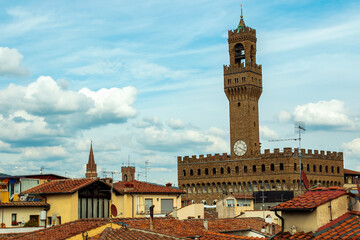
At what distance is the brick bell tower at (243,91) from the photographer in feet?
324

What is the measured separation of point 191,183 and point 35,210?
64.9 meters

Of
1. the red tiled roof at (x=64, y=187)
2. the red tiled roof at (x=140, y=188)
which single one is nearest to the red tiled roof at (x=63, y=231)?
the red tiled roof at (x=64, y=187)

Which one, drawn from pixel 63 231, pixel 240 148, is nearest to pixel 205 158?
pixel 240 148

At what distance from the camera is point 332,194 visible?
2003cm

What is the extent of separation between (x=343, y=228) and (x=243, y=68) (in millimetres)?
82094

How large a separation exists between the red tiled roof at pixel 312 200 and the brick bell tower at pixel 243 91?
253 feet

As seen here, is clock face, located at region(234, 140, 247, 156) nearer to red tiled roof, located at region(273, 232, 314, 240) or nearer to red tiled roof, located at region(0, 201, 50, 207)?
red tiled roof, located at region(0, 201, 50, 207)

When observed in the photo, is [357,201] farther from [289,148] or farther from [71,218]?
[289,148]

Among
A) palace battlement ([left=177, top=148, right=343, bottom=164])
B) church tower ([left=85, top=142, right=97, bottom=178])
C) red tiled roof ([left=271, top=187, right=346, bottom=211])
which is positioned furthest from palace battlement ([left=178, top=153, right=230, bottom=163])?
red tiled roof ([left=271, top=187, right=346, bottom=211])

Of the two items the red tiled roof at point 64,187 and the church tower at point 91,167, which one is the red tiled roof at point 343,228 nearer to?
the red tiled roof at point 64,187

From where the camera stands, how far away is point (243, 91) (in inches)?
3907

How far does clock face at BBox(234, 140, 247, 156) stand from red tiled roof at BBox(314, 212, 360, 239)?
258ft

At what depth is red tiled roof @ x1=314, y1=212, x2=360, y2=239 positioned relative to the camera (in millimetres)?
17922

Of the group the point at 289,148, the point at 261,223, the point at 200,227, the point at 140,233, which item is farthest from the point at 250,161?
the point at 140,233
